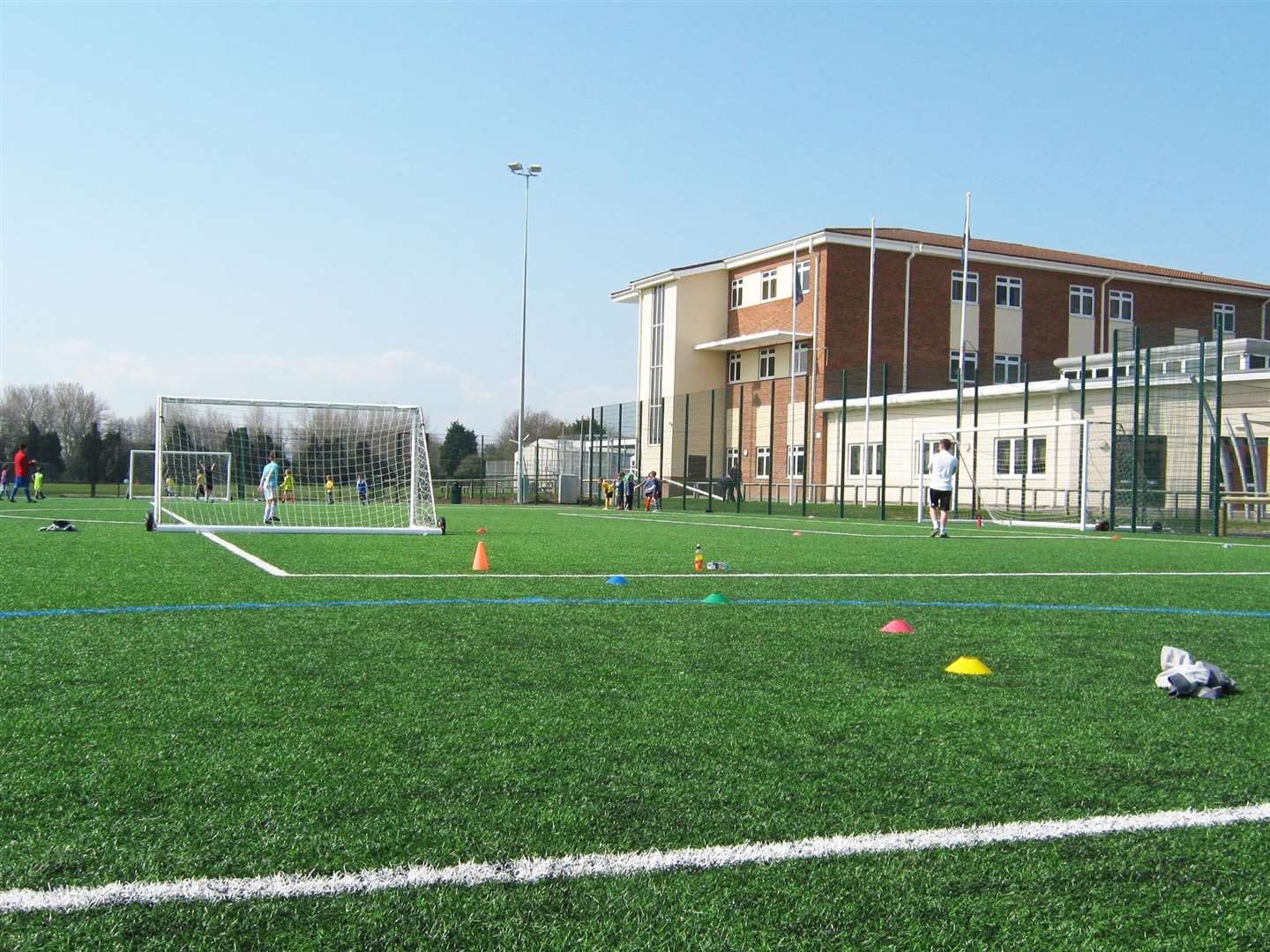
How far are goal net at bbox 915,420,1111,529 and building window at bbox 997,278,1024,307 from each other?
1407cm

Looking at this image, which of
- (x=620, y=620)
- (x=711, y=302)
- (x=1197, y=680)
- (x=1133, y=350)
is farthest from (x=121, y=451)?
(x=1197, y=680)

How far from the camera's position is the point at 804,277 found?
4466 centimetres

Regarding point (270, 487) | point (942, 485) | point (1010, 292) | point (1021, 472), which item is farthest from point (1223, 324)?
point (1010, 292)

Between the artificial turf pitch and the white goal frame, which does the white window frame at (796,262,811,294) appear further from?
the artificial turf pitch

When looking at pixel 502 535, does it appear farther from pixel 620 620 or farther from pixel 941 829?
pixel 941 829

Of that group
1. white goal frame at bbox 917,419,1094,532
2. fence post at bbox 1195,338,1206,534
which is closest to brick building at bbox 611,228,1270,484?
white goal frame at bbox 917,419,1094,532

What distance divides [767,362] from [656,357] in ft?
19.4

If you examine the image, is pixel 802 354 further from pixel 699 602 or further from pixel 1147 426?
Answer: pixel 699 602

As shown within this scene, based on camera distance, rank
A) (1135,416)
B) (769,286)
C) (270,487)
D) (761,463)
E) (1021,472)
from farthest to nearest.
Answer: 1. (769,286)
2. (761,463)
3. (1021,472)
4. (270,487)
5. (1135,416)

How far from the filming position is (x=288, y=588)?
335 inches

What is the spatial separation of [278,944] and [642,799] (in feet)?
4.01

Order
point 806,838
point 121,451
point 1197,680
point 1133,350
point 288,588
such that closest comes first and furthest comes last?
point 806,838 → point 1197,680 → point 288,588 → point 1133,350 → point 121,451

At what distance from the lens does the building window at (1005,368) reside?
41.2 meters

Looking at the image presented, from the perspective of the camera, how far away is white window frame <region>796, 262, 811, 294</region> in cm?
4434
